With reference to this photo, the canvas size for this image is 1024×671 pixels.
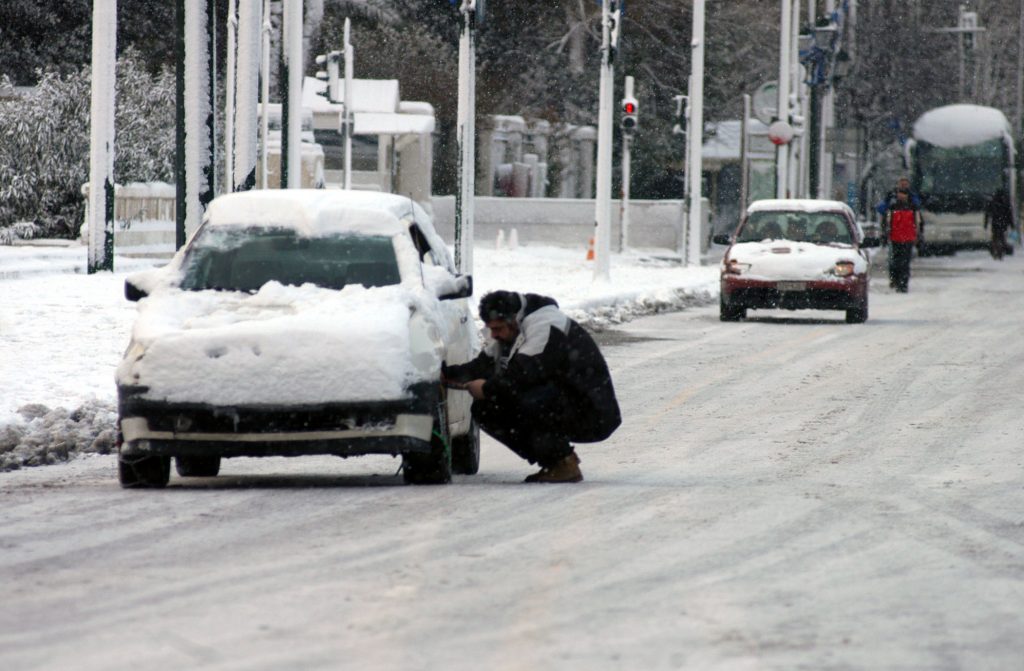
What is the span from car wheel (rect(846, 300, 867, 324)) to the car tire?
653 inches

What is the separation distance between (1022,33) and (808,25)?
39777 mm

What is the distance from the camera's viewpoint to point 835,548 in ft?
28.1

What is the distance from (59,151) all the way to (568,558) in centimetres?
3332

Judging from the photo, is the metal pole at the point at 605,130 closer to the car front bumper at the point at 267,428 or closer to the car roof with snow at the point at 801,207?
the car roof with snow at the point at 801,207

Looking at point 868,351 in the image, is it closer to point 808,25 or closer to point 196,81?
point 196,81

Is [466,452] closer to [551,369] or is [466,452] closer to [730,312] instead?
[551,369]

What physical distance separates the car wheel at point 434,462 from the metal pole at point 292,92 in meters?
17.0

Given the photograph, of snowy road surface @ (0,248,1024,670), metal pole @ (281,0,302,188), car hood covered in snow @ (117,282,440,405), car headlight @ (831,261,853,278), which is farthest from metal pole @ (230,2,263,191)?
car hood covered in snow @ (117,282,440,405)

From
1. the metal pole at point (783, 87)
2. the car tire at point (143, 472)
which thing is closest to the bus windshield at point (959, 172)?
the metal pole at point (783, 87)

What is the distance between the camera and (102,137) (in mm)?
27266

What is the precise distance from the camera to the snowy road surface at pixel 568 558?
6.48 metres

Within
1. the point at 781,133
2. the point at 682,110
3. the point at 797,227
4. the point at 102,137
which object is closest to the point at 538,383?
the point at 797,227

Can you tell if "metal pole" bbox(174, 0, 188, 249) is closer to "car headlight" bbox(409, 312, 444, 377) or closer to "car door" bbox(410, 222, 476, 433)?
"car door" bbox(410, 222, 476, 433)

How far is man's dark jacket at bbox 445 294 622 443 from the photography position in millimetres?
10906
